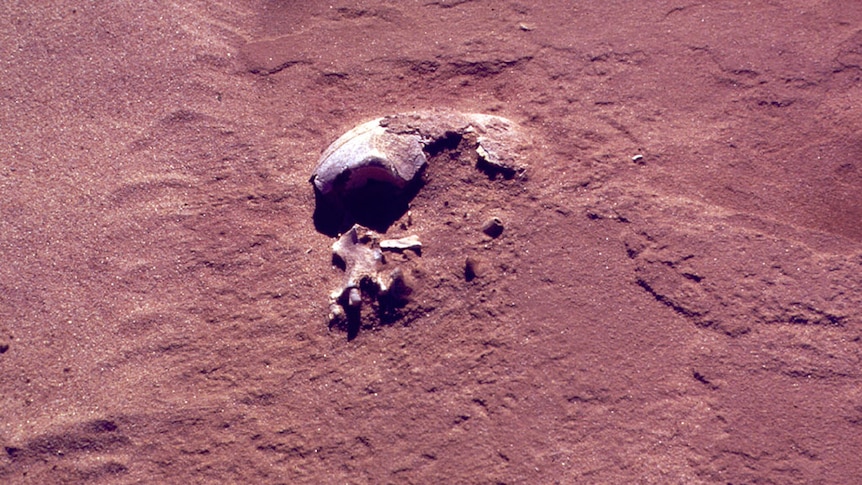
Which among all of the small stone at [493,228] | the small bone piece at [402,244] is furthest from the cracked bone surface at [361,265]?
the small stone at [493,228]

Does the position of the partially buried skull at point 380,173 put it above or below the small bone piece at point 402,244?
above

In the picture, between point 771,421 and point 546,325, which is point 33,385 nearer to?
point 546,325

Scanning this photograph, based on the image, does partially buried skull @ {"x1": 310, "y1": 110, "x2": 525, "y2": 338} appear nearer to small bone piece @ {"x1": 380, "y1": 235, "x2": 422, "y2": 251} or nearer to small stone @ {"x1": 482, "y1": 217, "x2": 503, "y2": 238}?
small bone piece @ {"x1": 380, "y1": 235, "x2": 422, "y2": 251}

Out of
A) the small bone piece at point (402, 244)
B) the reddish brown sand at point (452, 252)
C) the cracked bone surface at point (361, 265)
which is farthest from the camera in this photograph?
the small bone piece at point (402, 244)

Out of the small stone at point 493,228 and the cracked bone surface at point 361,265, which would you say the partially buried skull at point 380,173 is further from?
the small stone at point 493,228

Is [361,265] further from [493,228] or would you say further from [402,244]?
[493,228]

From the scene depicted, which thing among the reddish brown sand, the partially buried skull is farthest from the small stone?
the partially buried skull

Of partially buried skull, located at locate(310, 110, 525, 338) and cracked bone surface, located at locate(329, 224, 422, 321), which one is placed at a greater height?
partially buried skull, located at locate(310, 110, 525, 338)
